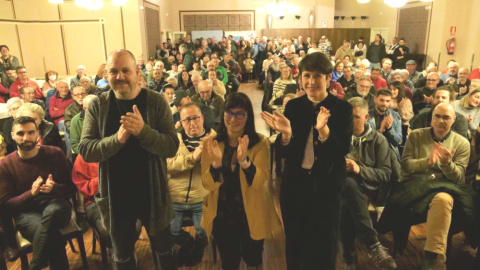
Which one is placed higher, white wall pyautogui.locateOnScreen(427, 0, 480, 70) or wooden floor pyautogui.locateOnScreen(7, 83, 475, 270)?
white wall pyautogui.locateOnScreen(427, 0, 480, 70)

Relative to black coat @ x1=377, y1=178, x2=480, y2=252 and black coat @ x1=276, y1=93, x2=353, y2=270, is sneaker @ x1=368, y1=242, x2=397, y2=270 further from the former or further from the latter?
black coat @ x1=276, y1=93, x2=353, y2=270

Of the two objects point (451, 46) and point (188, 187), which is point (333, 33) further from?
point (188, 187)

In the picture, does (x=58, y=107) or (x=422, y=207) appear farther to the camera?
(x=58, y=107)

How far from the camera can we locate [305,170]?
181 centimetres

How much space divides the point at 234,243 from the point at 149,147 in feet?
2.50

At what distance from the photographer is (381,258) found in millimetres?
2252

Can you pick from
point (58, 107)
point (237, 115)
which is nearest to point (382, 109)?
point (237, 115)

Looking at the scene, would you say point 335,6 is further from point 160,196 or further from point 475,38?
point 160,196

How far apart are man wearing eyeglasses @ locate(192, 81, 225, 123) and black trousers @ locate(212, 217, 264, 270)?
230 centimetres

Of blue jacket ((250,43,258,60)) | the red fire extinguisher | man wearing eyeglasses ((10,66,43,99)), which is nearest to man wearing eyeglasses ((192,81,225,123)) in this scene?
man wearing eyeglasses ((10,66,43,99))

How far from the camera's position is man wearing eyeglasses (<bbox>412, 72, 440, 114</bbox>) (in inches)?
188

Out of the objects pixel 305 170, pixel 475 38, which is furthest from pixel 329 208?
pixel 475 38

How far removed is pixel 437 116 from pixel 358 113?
56cm

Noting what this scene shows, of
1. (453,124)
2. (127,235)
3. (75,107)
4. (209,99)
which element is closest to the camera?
(127,235)
